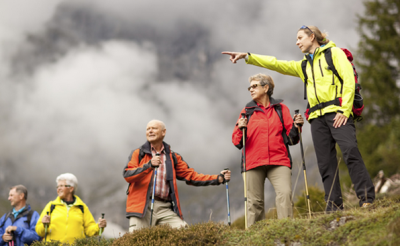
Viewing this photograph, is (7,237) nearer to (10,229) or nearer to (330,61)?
(10,229)

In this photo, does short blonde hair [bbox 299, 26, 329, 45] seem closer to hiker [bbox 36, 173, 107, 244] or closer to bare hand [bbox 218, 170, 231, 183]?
bare hand [bbox 218, 170, 231, 183]

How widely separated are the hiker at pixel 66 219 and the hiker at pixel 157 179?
6.12 feet

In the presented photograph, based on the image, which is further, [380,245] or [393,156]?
[393,156]

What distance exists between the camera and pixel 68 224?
815cm

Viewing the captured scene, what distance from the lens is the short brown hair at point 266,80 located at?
687 centimetres

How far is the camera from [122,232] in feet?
21.2

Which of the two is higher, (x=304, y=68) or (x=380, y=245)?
(x=304, y=68)

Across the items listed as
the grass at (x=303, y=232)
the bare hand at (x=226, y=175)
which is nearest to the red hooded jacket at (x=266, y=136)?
the bare hand at (x=226, y=175)

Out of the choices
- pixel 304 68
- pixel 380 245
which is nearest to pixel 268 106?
pixel 304 68

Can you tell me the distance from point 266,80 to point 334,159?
1998 millimetres

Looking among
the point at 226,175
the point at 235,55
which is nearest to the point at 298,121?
the point at 235,55

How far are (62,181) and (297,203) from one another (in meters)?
7.96

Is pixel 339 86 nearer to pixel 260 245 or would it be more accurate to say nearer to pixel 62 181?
pixel 260 245

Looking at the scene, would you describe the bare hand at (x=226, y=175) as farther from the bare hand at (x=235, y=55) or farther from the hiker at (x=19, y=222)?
the hiker at (x=19, y=222)
